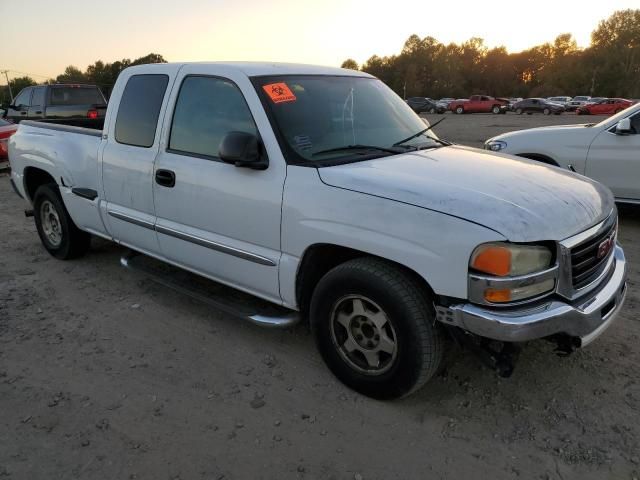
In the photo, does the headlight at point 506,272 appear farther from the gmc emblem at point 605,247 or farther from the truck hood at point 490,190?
the gmc emblem at point 605,247

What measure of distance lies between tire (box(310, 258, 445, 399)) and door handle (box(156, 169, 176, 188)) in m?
1.40

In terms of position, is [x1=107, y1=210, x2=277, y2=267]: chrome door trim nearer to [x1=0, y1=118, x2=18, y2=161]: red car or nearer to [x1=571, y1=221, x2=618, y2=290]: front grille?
[x1=571, y1=221, x2=618, y2=290]: front grille

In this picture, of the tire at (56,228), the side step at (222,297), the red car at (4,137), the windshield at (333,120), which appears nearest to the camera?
the windshield at (333,120)

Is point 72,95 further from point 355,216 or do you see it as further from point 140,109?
point 355,216

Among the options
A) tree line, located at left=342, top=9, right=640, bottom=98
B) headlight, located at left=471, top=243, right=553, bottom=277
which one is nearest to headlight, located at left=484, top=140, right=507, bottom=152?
headlight, located at left=471, top=243, right=553, bottom=277

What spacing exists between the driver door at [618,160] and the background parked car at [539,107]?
44.9 m

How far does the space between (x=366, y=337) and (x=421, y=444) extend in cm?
63

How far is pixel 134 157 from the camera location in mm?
3996

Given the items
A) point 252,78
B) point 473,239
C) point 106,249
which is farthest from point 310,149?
point 106,249

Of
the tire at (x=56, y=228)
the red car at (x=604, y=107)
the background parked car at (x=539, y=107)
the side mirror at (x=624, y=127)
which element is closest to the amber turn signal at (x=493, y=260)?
the tire at (x=56, y=228)

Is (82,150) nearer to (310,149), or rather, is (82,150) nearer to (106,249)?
(106,249)

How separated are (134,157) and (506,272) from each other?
2.90 m

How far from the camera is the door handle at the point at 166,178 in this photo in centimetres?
367

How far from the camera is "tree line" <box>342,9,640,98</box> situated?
84.3 m
